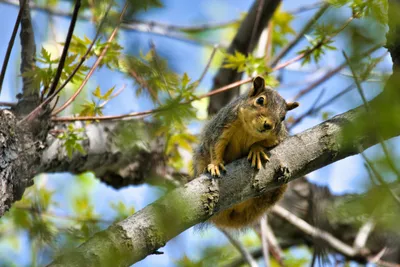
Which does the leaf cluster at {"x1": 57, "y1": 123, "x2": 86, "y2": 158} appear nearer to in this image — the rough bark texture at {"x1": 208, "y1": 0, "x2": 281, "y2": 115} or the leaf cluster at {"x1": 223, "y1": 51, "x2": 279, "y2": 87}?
the leaf cluster at {"x1": 223, "y1": 51, "x2": 279, "y2": 87}

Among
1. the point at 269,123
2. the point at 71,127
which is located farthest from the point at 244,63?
the point at 71,127

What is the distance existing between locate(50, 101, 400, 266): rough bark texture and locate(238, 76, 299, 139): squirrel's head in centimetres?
33

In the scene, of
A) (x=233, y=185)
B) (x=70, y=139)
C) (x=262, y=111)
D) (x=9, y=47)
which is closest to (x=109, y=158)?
(x=70, y=139)

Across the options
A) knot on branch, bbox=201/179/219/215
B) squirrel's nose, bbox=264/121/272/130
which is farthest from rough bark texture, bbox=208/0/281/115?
knot on branch, bbox=201/179/219/215

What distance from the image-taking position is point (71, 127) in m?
2.98

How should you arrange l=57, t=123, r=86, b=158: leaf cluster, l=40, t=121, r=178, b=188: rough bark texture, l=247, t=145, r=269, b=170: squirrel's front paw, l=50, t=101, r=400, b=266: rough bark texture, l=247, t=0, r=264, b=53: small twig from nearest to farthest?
l=50, t=101, r=400, b=266: rough bark texture, l=247, t=145, r=269, b=170: squirrel's front paw, l=57, t=123, r=86, b=158: leaf cluster, l=40, t=121, r=178, b=188: rough bark texture, l=247, t=0, r=264, b=53: small twig

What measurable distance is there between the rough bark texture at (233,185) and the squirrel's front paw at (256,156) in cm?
3

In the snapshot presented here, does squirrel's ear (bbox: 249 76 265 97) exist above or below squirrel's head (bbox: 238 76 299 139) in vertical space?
above

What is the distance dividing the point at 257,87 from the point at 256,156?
75 centimetres

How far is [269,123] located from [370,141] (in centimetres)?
71

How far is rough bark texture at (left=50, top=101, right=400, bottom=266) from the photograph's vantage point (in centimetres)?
172

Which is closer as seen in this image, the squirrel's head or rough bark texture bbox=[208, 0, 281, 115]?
the squirrel's head

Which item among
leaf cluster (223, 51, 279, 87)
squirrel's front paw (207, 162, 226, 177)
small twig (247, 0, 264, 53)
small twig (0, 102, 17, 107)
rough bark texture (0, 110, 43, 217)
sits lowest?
squirrel's front paw (207, 162, 226, 177)

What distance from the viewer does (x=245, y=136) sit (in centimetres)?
281
